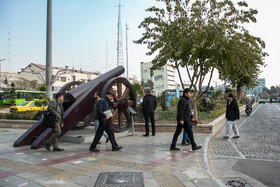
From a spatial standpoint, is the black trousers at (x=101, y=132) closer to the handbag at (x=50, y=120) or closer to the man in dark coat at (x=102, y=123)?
the man in dark coat at (x=102, y=123)

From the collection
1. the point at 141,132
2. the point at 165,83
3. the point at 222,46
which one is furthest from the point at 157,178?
the point at 165,83

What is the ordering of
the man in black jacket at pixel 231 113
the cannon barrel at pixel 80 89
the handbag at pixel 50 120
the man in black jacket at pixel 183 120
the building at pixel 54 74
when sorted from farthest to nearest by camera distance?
the building at pixel 54 74 → the man in black jacket at pixel 231 113 → the cannon barrel at pixel 80 89 → the man in black jacket at pixel 183 120 → the handbag at pixel 50 120

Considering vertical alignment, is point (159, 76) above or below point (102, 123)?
above

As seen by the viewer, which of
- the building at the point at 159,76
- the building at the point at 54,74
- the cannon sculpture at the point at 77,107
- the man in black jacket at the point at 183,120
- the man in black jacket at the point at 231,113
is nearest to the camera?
the man in black jacket at the point at 183,120

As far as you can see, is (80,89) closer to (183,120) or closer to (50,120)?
(50,120)

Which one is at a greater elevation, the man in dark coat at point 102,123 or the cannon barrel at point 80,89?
the cannon barrel at point 80,89

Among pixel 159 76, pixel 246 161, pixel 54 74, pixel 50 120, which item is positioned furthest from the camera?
pixel 159 76

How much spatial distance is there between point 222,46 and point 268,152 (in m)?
4.84

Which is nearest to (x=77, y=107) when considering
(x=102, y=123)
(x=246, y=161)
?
(x=102, y=123)

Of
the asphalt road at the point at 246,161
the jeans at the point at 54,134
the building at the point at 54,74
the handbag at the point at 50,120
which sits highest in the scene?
the building at the point at 54,74

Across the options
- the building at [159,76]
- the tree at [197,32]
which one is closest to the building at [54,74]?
the building at [159,76]

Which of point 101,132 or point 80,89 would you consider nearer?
point 101,132

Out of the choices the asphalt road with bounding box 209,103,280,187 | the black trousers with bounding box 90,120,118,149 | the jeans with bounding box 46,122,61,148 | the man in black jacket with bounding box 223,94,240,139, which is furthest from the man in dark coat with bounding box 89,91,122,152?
the man in black jacket with bounding box 223,94,240,139

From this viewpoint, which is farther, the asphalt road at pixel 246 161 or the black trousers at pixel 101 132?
the black trousers at pixel 101 132
